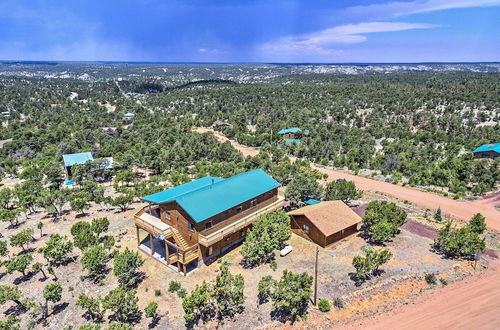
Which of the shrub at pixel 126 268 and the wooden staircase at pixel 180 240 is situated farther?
the wooden staircase at pixel 180 240

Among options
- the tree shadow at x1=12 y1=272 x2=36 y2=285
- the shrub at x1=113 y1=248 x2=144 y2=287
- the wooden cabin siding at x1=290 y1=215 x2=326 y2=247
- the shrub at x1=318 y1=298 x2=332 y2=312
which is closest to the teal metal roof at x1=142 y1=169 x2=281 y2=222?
the wooden cabin siding at x1=290 y1=215 x2=326 y2=247

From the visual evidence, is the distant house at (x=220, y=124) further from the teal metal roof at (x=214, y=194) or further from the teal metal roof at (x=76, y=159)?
the teal metal roof at (x=214, y=194)

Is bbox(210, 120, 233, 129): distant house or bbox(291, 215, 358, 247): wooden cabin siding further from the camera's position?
bbox(210, 120, 233, 129): distant house

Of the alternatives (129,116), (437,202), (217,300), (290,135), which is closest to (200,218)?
(217,300)

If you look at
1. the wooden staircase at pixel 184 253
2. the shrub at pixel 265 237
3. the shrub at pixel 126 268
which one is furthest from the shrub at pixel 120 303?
the shrub at pixel 265 237

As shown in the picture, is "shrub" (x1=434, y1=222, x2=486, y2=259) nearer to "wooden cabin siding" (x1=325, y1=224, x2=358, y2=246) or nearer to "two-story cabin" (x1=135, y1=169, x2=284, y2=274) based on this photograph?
"wooden cabin siding" (x1=325, y1=224, x2=358, y2=246)

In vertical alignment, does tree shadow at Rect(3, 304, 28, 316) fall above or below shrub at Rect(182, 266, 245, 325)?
below

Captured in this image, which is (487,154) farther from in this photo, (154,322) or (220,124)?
(220,124)
